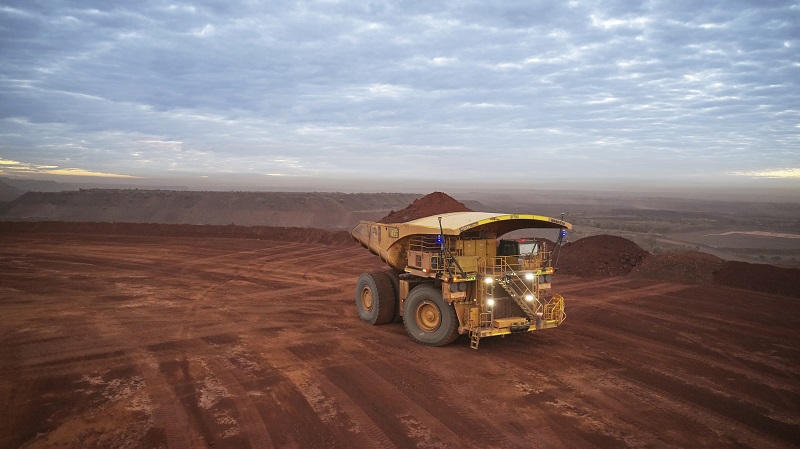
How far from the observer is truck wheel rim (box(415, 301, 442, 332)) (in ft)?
36.7

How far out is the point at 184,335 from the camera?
12.0 meters

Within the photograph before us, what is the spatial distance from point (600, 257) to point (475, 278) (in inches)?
556

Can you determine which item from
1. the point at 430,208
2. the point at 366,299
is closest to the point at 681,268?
the point at 366,299

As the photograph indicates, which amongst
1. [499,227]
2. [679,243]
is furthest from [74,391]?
[679,243]

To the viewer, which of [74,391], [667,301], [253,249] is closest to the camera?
[74,391]

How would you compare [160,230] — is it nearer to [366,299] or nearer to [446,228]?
[366,299]

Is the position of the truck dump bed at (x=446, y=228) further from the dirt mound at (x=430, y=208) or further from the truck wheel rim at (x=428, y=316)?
the dirt mound at (x=430, y=208)

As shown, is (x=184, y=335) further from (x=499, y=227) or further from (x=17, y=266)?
(x=17, y=266)

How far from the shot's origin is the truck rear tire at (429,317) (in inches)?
428

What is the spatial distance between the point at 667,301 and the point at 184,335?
15.0 m

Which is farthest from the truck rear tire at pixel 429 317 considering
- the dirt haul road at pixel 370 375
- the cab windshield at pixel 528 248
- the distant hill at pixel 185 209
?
the distant hill at pixel 185 209

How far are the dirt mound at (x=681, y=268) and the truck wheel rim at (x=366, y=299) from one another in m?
13.2

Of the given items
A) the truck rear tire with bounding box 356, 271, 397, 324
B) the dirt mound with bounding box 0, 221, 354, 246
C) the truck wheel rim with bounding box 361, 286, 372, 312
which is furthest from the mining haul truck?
the dirt mound with bounding box 0, 221, 354, 246

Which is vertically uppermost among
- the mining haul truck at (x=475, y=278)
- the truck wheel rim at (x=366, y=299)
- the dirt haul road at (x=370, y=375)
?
the mining haul truck at (x=475, y=278)
